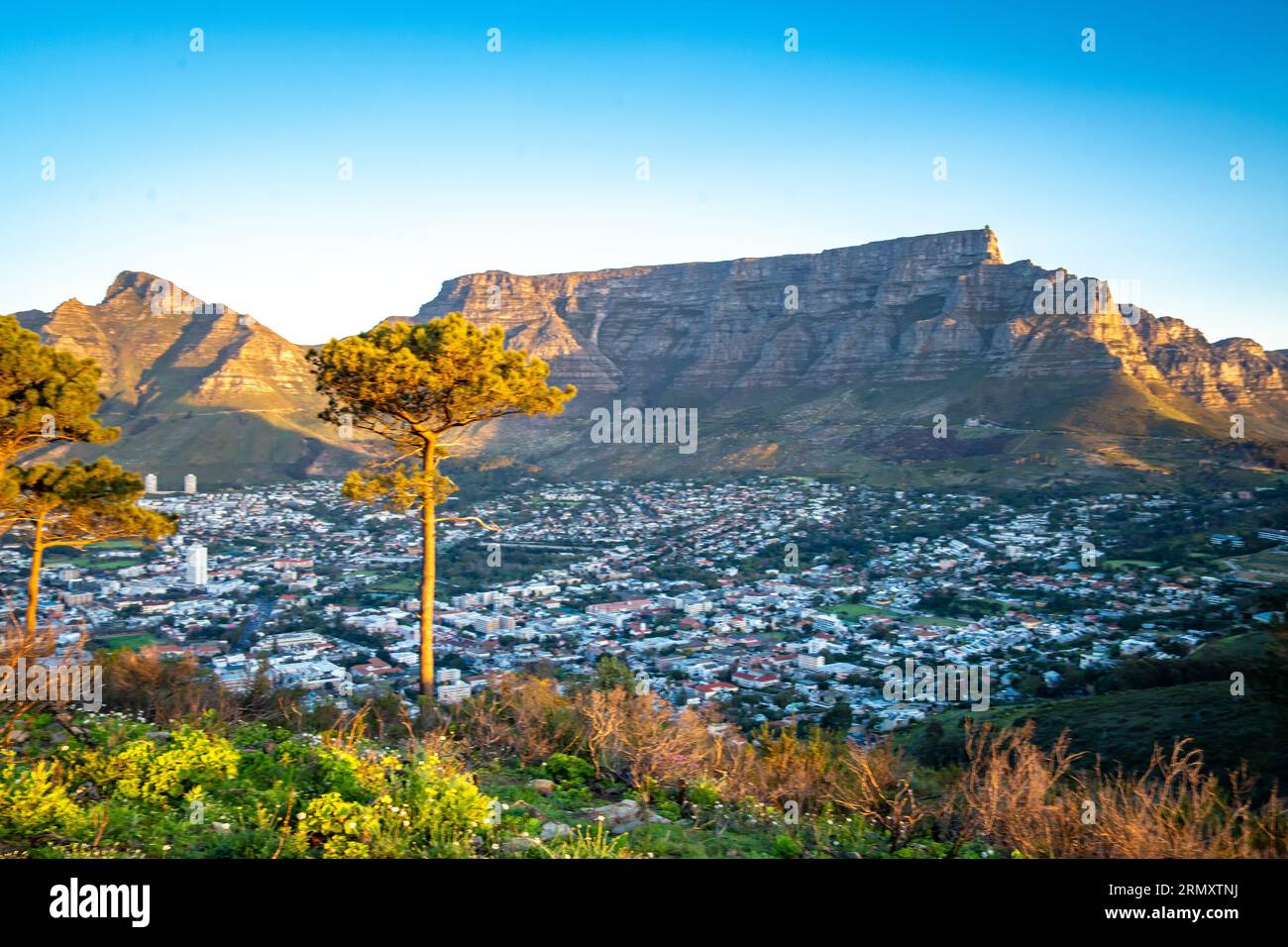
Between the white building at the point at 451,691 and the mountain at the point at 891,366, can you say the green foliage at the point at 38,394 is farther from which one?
the mountain at the point at 891,366

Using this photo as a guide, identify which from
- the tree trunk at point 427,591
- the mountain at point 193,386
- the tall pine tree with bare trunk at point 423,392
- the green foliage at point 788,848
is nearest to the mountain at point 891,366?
the mountain at point 193,386

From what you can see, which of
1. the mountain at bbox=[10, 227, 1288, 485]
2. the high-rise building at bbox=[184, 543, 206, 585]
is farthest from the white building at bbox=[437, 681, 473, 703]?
the mountain at bbox=[10, 227, 1288, 485]

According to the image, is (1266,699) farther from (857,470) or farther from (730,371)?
(730,371)

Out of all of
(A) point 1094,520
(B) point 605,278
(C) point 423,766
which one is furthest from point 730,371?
(C) point 423,766

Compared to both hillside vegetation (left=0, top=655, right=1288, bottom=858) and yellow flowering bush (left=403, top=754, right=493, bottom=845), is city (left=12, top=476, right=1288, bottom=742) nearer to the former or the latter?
hillside vegetation (left=0, top=655, right=1288, bottom=858)

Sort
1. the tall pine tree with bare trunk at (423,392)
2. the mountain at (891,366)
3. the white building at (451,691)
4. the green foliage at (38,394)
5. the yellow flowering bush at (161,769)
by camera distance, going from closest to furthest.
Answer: the yellow flowering bush at (161,769) → the tall pine tree with bare trunk at (423,392) → the green foliage at (38,394) → the white building at (451,691) → the mountain at (891,366)

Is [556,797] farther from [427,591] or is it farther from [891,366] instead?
[891,366]

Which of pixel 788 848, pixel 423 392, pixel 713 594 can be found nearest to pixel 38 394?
pixel 423 392
